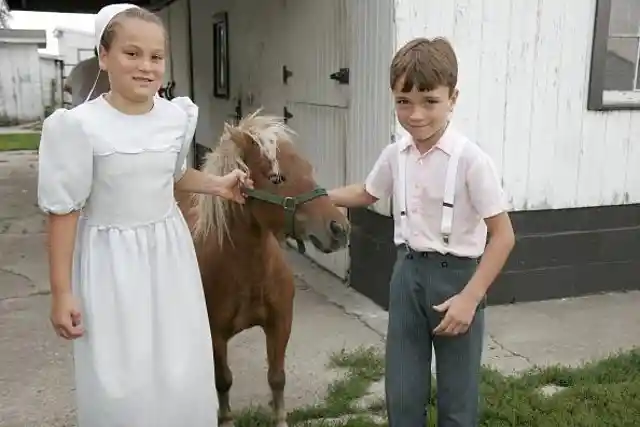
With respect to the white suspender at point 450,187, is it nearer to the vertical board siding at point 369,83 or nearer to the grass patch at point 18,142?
the vertical board siding at point 369,83

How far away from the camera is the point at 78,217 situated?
1883 millimetres

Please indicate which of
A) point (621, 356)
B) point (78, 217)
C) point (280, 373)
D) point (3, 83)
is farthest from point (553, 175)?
point (3, 83)

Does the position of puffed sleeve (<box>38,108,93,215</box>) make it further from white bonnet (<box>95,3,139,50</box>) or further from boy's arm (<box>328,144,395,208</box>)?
boy's arm (<box>328,144,395,208</box>)

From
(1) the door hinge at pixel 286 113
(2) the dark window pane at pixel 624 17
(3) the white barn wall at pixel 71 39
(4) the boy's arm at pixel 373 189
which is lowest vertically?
(4) the boy's arm at pixel 373 189

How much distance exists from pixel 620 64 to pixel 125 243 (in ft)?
13.2

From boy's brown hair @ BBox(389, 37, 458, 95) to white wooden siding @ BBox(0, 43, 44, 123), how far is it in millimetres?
24887

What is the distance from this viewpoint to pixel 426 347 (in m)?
2.24

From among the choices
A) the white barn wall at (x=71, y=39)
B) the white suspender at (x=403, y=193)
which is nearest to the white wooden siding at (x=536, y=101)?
the white suspender at (x=403, y=193)

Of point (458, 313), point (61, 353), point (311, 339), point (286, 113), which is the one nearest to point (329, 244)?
point (458, 313)

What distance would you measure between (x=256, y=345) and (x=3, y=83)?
23601 mm

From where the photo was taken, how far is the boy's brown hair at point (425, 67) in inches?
75.0

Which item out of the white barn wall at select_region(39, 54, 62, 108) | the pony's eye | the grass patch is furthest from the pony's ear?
the white barn wall at select_region(39, 54, 62, 108)

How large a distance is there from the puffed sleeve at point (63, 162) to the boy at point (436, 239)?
2.88ft

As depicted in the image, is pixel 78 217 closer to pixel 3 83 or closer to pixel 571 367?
pixel 571 367
